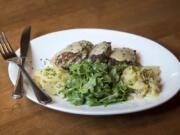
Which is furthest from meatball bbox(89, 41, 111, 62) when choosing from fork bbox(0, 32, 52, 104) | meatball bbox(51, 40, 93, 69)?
fork bbox(0, 32, 52, 104)

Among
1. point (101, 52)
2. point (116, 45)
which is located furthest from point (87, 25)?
point (101, 52)

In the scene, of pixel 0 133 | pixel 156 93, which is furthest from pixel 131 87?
pixel 0 133

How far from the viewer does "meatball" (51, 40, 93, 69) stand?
1.04 metres

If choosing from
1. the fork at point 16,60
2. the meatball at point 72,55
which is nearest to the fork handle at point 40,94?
the fork at point 16,60

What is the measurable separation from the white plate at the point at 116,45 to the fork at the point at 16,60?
0.04 feet

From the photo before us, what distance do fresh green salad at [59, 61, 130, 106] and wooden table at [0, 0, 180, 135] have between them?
0.04 m

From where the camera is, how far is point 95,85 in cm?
92

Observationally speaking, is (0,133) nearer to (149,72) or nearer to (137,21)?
(149,72)

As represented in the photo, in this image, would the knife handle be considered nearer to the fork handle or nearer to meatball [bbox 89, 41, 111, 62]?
the fork handle

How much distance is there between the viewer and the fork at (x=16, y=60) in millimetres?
914

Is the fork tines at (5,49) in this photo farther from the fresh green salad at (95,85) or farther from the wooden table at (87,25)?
the fresh green salad at (95,85)

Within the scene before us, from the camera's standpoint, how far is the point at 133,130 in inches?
35.2

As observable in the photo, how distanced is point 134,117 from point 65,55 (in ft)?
0.85

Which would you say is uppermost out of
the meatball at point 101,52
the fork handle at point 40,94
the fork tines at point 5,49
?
the fork tines at point 5,49
